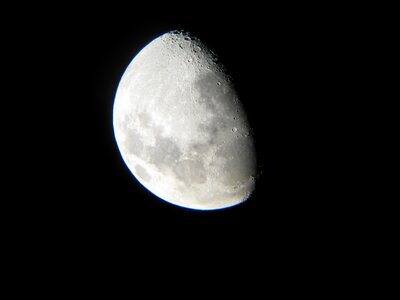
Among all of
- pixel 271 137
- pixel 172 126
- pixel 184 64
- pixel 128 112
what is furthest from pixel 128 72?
pixel 271 137

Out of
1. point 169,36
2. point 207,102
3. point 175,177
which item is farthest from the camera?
point 169,36

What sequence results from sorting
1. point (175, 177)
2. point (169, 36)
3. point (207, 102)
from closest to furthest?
1. point (207, 102)
2. point (175, 177)
3. point (169, 36)

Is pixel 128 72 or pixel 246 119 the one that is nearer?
pixel 246 119

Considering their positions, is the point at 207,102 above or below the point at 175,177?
above

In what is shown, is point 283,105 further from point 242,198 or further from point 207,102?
point 242,198

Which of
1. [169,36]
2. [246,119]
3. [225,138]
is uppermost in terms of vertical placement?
[169,36]

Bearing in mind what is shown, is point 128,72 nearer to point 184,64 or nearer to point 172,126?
point 184,64
